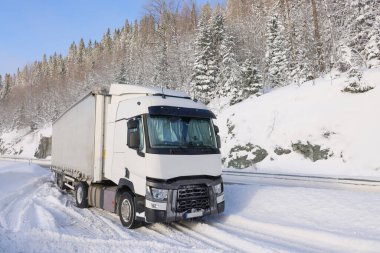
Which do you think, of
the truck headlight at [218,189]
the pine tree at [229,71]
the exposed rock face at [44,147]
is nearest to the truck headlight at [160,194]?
the truck headlight at [218,189]

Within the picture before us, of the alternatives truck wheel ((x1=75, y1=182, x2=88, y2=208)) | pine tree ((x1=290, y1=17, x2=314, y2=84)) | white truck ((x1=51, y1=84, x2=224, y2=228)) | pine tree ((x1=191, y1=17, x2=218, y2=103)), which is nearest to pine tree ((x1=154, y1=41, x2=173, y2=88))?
pine tree ((x1=191, y1=17, x2=218, y2=103))

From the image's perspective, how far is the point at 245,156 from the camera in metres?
25.6

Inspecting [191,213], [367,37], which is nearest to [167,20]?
[367,37]

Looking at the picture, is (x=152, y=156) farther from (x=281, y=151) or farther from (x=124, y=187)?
(x=281, y=151)

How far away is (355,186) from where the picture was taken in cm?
1466

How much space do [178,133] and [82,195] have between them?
491cm

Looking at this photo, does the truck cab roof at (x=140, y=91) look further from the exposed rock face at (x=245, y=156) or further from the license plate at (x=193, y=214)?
the exposed rock face at (x=245, y=156)

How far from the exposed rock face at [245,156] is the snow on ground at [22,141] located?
44.2 meters

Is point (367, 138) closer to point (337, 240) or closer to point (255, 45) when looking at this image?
point (337, 240)

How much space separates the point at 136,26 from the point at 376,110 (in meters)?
106

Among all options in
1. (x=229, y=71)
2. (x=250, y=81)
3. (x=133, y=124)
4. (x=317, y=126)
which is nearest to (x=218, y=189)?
(x=133, y=124)

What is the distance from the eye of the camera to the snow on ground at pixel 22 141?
6694 centimetres

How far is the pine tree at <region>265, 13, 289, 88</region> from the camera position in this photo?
1549 inches

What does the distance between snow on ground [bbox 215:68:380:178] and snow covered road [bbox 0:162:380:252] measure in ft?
36.6
